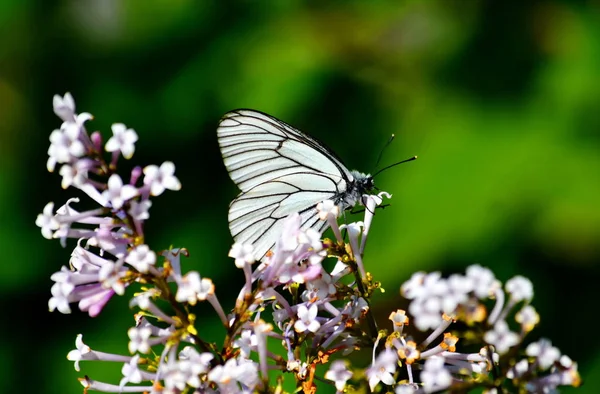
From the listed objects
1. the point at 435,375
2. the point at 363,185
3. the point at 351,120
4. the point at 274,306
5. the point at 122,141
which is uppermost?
the point at 351,120

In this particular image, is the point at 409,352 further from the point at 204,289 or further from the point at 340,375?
the point at 204,289

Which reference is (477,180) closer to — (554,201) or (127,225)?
(554,201)

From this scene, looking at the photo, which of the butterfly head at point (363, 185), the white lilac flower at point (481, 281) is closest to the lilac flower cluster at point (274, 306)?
the white lilac flower at point (481, 281)

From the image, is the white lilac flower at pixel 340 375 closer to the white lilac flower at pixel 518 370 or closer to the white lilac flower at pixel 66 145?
the white lilac flower at pixel 518 370

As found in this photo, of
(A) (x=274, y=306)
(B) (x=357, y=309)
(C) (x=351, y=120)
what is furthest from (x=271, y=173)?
(C) (x=351, y=120)

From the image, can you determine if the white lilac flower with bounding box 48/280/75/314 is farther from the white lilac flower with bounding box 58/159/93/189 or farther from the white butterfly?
the white butterfly

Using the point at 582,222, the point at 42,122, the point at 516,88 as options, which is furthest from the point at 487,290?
the point at 42,122
